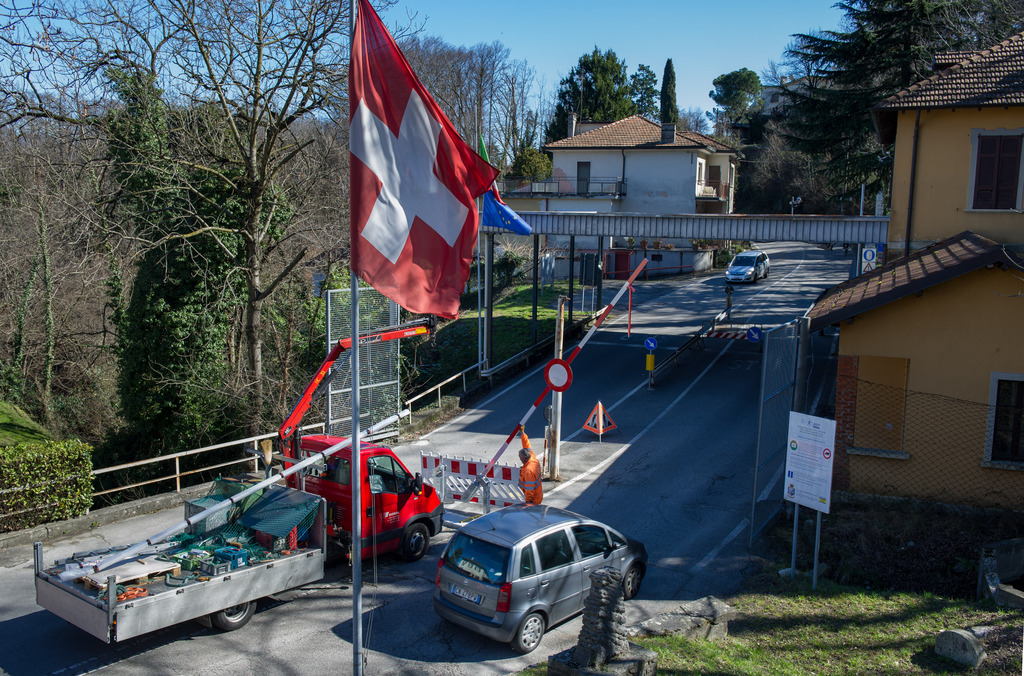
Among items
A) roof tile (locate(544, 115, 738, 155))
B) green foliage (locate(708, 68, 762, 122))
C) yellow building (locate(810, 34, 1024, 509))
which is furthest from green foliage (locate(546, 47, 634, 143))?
yellow building (locate(810, 34, 1024, 509))

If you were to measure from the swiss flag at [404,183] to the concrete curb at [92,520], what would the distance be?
391 inches

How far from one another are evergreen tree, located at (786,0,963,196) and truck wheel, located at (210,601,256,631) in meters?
28.1

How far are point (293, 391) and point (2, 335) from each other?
36.1ft

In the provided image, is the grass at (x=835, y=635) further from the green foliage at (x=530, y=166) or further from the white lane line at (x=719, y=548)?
the green foliage at (x=530, y=166)

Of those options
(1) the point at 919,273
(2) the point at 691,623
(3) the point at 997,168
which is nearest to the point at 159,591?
(2) the point at 691,623

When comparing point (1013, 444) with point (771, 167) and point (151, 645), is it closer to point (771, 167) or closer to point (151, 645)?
point (151, 645)

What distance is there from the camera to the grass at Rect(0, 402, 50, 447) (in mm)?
18441

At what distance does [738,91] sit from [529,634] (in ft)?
295

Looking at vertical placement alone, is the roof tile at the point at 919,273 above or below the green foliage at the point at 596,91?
below

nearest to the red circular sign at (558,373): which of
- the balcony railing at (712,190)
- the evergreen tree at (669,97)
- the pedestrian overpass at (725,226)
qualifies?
the pedestrian overpass at (725,226)

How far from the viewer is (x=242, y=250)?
19641 mm

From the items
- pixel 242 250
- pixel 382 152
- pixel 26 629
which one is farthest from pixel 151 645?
pixel 242 250

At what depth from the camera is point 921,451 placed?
43.8 feet

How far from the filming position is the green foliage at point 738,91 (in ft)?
286
